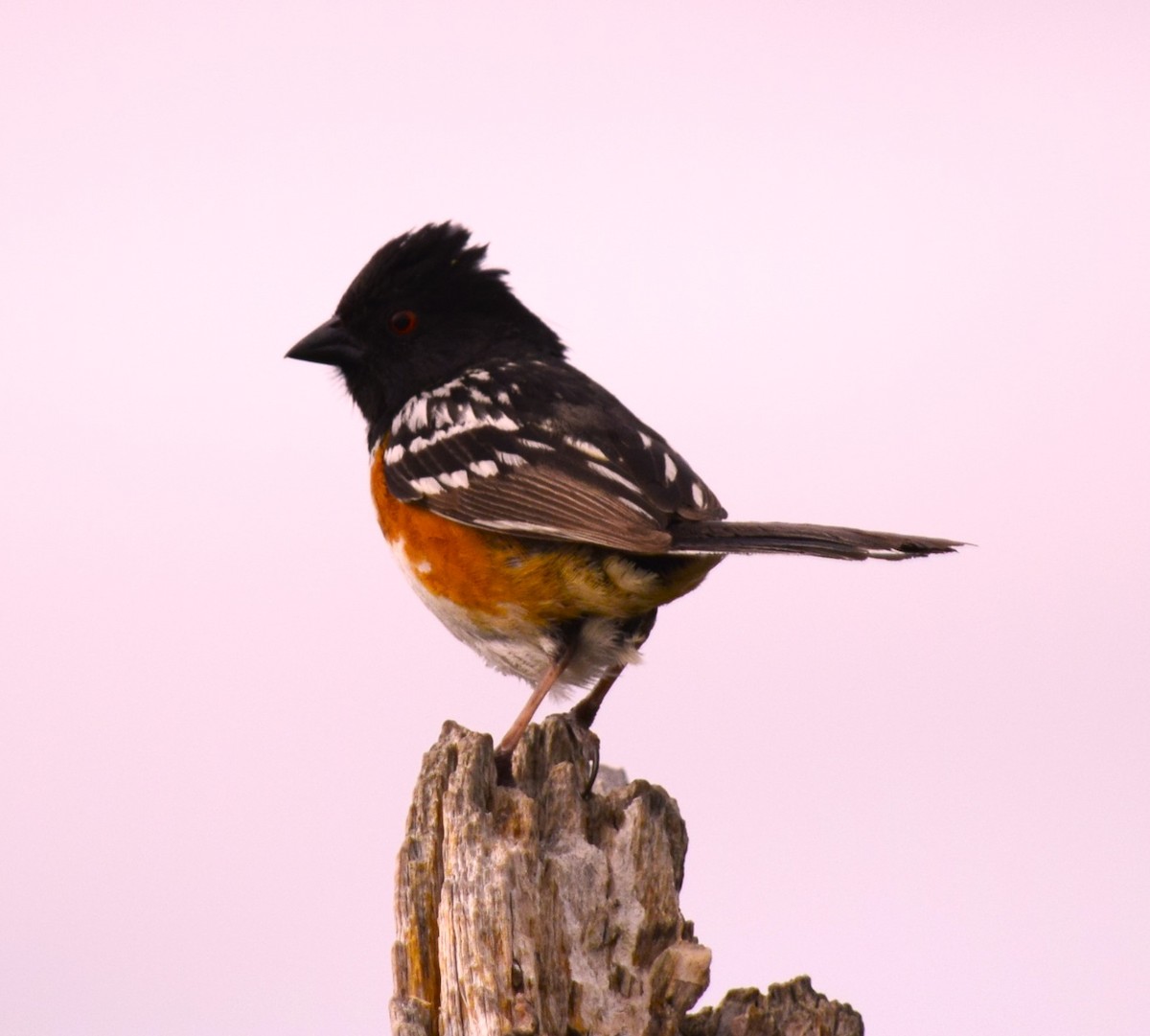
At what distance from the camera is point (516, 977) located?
134 inches

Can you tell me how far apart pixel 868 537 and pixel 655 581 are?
0.68 metres

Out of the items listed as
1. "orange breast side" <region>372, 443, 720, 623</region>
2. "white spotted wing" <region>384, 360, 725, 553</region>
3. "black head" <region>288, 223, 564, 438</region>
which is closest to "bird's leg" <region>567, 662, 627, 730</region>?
"orange breast side" <region>372, 443, 720, 623</region>

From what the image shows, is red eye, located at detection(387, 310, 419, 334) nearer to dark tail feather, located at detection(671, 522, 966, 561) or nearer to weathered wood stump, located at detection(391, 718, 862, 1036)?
dark tail feather, located at detection(671, 522, 966, 561)

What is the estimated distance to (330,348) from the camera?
17.6 ft

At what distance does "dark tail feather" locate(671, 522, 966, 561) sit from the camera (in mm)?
3740

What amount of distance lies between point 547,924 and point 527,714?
0.82 metres

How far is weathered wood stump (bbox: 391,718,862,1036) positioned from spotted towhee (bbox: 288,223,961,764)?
0.31 m

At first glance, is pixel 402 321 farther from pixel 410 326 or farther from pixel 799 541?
pixel 799 541

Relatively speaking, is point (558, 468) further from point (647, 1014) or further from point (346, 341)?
point (647, 1014)

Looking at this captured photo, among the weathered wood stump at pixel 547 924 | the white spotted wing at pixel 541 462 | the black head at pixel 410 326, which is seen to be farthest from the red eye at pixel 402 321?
the weathered wood stump at pixel 547 924

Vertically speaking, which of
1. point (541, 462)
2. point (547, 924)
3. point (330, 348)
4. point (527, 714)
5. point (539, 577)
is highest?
point (330, 348)

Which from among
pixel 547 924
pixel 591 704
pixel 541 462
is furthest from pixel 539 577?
pixel 547 924

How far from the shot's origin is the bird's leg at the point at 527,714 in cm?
391

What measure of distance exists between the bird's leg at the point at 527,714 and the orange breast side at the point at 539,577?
0.13 metres
